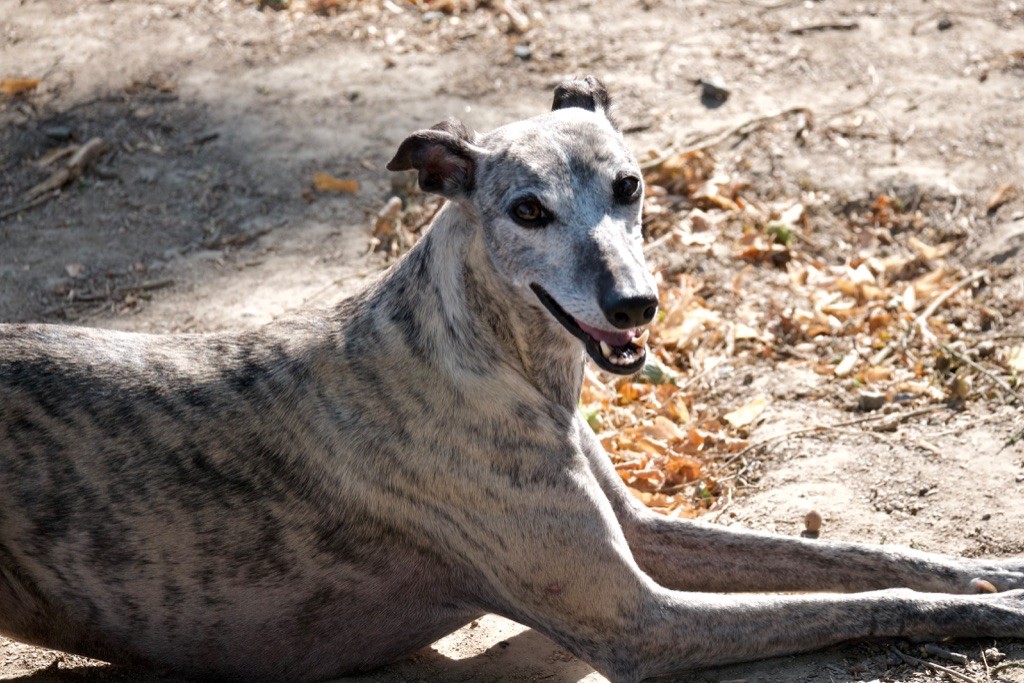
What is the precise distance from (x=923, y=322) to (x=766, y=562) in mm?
2343

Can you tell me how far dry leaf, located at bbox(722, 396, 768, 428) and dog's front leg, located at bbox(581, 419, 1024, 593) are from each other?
1.27 m

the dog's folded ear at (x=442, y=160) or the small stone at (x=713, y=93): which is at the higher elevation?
the dog's folded ear at (x=442, y=160)

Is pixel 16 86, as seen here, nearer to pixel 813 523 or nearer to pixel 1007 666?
pixel 813 523

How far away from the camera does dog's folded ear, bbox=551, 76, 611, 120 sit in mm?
5215

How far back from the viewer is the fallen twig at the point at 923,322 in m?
6.74

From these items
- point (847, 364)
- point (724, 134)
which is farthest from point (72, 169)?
point (847, 364)

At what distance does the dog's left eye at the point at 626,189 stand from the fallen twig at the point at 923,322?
2.63 meters

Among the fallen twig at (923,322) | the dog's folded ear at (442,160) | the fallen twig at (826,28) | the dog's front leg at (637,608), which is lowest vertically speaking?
the fallen twig at (923,322)

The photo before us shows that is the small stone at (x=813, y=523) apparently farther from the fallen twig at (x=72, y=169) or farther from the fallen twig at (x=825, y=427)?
the fallen twig at (x=72, y=169)

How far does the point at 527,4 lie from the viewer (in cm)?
1043

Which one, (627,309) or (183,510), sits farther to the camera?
(183,510)

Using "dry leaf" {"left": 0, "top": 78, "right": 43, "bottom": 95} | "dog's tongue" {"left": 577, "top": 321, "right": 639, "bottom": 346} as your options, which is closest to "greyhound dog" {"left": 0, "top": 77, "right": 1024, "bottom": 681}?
"dog's tongue" {"left": 577, "top": 321, "right": 639, "bottom": 346}

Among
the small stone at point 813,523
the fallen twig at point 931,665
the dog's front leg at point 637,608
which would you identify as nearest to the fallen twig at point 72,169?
the dog's front leg at point 637,608

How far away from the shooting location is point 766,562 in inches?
203
